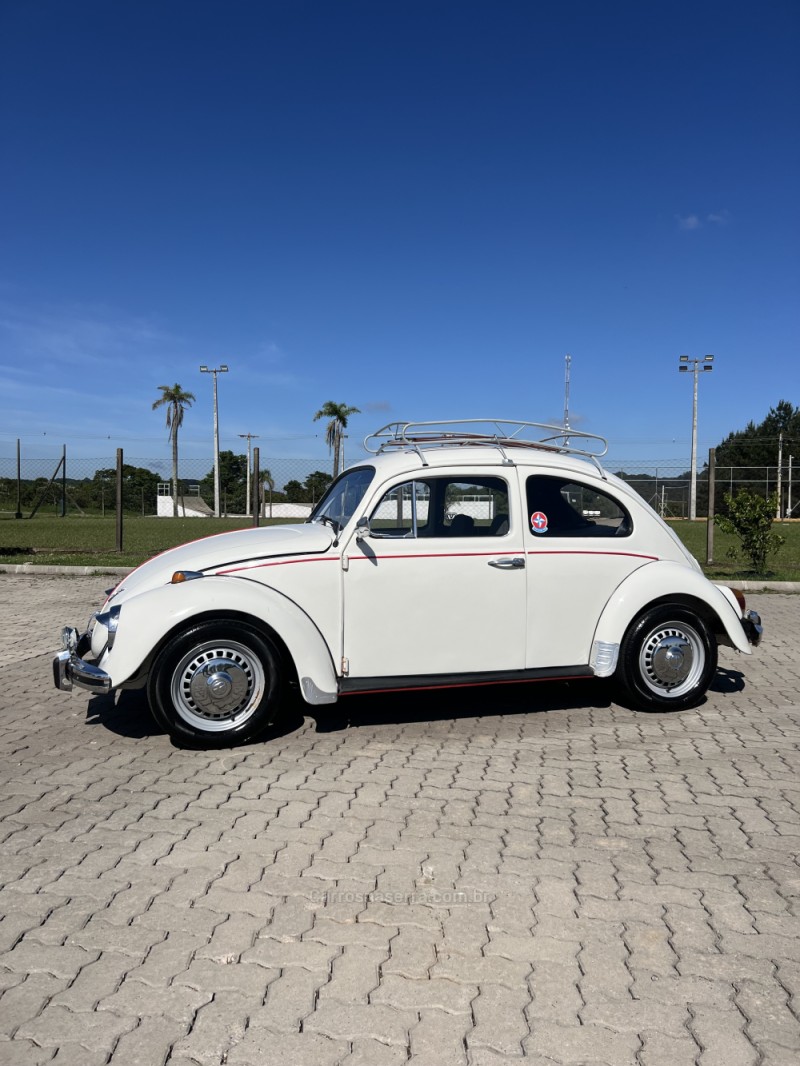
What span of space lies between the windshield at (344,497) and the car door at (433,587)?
304 mm

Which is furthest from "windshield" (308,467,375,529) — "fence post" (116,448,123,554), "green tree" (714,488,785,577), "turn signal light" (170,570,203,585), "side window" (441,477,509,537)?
"fence post" (116,448,123,554)

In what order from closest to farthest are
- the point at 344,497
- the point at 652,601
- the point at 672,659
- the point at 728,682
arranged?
the point at 652,601, the point at 672,659, the point at 344,497, the point at 728,682

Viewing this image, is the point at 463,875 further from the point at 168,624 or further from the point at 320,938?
the point at 168,624

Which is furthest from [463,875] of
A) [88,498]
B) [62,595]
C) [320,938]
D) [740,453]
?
[740,453]

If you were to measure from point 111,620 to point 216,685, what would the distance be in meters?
0.75

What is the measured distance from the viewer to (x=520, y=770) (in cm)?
451

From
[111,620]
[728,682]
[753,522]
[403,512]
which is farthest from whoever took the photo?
[753,522]

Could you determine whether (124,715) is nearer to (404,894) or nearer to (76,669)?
(76,669)

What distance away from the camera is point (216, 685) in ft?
15.5

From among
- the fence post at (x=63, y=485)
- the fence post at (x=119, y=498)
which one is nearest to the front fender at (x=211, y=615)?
the fence post at (x=119, y=498)

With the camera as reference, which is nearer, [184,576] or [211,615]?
[211,615]

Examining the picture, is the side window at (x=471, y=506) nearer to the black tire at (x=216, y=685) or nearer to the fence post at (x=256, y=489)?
the black tire at (x=216, y=685)

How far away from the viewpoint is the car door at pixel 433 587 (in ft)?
16.2

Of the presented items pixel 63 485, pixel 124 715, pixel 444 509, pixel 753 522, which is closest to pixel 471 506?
pixel 444 509
